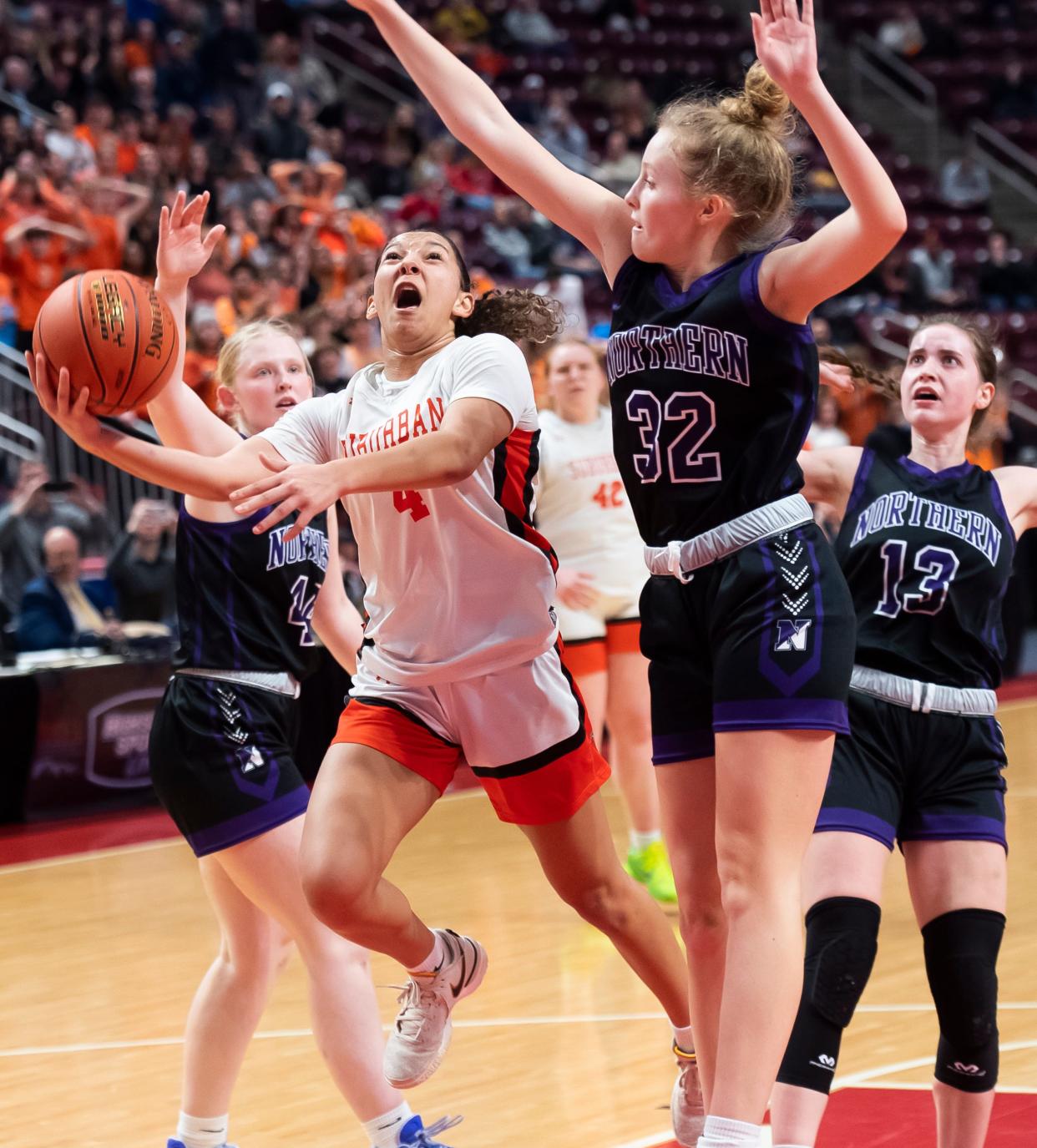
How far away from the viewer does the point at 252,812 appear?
3.83 m

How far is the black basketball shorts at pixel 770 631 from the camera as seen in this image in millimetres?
3145

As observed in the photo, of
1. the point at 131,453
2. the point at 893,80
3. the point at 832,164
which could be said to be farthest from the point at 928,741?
the point at 893,80

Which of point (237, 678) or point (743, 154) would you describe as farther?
point (237, 678)

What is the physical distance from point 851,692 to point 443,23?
14.8 metres

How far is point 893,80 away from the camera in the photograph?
68.0 ft

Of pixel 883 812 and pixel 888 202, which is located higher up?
pixel 888 202

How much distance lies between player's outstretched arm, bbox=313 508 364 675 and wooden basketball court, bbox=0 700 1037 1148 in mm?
1187

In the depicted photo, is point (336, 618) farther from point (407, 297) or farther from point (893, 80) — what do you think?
point (893, 80)

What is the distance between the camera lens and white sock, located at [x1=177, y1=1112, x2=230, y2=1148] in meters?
3.93

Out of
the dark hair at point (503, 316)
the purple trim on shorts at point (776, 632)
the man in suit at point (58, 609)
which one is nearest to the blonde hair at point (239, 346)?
the dark hair at point (503, 316)

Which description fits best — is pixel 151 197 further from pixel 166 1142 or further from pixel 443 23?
pixel 166 1142

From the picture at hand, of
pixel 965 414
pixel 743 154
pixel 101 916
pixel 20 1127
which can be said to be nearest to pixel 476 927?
pixel 101 916

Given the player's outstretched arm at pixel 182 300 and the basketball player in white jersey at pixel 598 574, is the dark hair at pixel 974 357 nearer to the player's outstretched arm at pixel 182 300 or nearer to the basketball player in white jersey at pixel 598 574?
the player's outstretched arm at pixel 182 300

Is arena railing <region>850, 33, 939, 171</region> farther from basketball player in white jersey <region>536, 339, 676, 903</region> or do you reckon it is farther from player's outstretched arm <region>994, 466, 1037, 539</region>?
player's outstretched arm <region>994, 466, 1037, 539</region>
